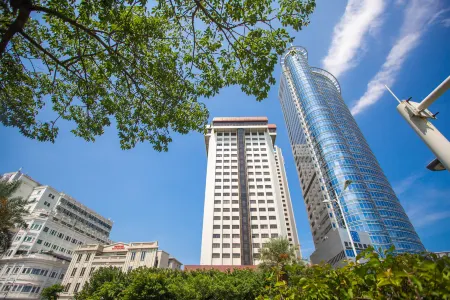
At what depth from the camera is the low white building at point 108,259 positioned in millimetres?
33312

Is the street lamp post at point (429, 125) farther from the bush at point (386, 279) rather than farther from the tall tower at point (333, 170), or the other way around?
the tall tower at point (333, 170)

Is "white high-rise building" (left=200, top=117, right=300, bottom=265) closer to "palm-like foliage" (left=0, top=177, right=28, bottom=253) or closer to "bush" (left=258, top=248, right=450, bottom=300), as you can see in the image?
"palm-like foliage" (left=0, top=177, right=28, bottom=253)

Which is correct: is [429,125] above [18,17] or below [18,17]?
below

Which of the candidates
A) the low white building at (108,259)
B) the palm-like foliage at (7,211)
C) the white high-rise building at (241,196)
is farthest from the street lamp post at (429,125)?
the white high-rise building at (241,196)

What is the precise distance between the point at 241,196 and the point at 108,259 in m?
32.6

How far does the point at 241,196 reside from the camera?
2215 inches

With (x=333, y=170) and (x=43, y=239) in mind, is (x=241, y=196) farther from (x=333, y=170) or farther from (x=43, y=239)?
(x=43, y=239)

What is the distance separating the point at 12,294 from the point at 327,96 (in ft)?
302

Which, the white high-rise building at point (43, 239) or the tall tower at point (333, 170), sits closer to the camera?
the white high-rise building at point (43, 239)

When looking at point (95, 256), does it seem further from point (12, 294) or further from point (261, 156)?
point (261, 156)

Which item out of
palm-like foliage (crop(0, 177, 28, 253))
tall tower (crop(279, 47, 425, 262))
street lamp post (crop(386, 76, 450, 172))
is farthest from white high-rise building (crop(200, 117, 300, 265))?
street lamp post (crop(386, 76, 450, 172))

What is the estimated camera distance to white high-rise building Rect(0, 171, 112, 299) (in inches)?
1328

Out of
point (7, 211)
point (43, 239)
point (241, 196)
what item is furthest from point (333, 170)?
point (43, 239)

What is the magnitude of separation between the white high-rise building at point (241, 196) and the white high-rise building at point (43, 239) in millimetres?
27904
